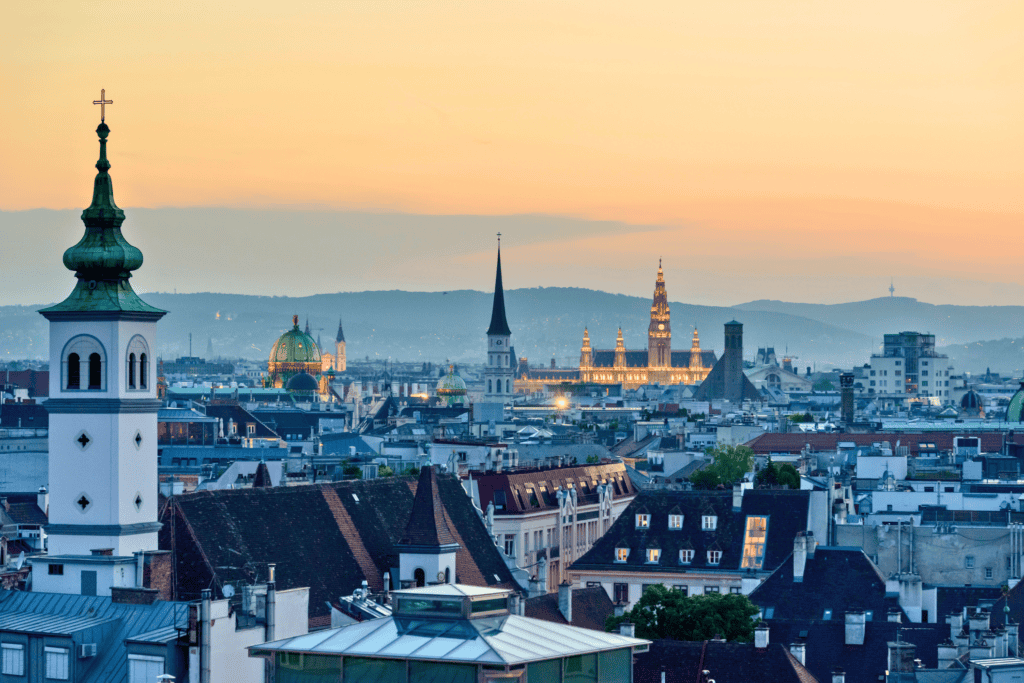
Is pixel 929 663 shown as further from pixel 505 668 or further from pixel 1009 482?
pixel 1009 482

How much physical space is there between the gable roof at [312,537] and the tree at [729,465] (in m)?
50.4

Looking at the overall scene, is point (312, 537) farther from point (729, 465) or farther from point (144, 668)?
point (729, 465)

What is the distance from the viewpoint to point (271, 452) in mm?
160250

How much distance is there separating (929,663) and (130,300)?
2738cm

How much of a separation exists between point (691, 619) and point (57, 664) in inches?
1058

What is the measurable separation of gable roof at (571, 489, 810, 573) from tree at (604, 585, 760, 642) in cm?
2416

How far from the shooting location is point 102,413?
59.1m

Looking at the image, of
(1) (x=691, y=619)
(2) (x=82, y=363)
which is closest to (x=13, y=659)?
(2) (x=82, y=363)

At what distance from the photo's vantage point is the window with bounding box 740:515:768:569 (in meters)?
95.0

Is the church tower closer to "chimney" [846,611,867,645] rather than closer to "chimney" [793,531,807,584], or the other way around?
"chimney" [846,611,867,645]

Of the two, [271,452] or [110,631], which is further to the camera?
[271,452]

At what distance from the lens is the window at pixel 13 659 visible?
161 ft

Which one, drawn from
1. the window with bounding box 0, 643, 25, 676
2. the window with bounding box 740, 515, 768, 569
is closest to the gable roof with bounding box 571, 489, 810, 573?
the window with bounding box 740, 515, 768, 569

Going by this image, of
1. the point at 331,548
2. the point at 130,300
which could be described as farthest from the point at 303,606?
the point at 331,548
